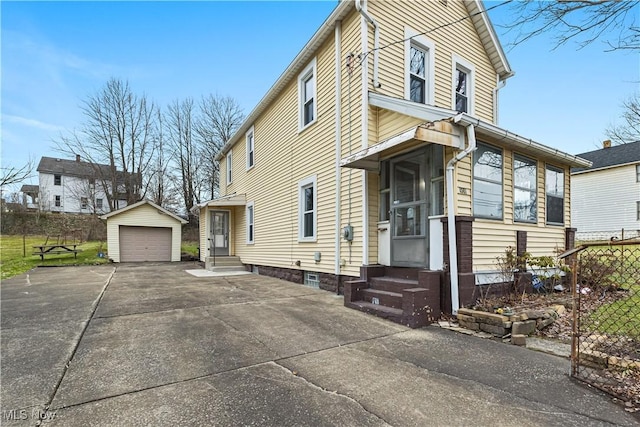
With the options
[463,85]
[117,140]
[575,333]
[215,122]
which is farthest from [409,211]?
[117,140]

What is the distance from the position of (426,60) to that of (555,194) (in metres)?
4.55

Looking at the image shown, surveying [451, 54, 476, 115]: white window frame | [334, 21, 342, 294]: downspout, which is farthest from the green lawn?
[451, 54, 476, 115]: white window frame

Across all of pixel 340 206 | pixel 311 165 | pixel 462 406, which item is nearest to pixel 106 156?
pixel 311 165

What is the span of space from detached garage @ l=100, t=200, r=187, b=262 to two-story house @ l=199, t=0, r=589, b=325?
1035cm

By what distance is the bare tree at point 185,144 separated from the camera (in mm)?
25656

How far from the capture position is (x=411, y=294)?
464 centimetres

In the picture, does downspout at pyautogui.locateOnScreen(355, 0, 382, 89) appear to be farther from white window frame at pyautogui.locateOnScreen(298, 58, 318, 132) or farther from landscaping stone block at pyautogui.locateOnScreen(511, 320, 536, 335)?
landscaping stone block at pyautogui.locateOnScreen(511, 320, 536, 335)

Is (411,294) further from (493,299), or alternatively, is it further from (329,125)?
(329,125)

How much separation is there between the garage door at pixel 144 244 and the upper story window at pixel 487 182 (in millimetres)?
17503

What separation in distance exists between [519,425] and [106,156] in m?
28.9

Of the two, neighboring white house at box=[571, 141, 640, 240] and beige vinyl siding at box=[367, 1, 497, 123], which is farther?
neighboring white house at box=[571, 141, 640, 240]

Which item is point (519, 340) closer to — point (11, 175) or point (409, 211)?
point (409, 211)

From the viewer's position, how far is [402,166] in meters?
6.14

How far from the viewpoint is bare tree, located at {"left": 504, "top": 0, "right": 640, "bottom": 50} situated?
12.1ft
